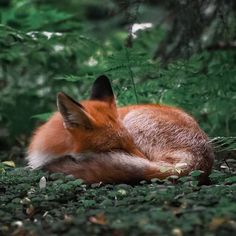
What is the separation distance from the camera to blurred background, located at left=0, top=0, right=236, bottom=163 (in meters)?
7.23

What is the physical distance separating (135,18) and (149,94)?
2.18 metres

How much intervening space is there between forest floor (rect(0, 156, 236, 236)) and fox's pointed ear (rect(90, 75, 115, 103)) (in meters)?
1.12

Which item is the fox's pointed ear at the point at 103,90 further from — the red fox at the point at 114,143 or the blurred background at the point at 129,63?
the blurred background at the point at 129,63

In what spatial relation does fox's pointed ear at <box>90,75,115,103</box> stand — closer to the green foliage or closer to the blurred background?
the blurred background

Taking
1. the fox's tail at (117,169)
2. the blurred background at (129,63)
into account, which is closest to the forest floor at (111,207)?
the fox's tail at (117,169)

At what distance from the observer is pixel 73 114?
18.1 ft

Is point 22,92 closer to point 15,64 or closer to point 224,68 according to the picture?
point 15,64

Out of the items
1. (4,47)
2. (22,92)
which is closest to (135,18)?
(4,47)

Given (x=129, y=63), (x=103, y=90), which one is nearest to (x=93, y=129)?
(x=103, y=90)

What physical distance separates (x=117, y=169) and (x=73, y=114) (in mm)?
701

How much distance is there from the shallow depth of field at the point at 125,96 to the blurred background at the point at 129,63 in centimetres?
2

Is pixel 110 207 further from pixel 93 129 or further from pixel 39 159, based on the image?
pixel 39 159

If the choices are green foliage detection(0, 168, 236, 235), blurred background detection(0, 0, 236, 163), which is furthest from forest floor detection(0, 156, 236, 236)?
blurred background detection(0, 0, 236, 163)

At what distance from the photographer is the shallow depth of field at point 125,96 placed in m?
3.73
